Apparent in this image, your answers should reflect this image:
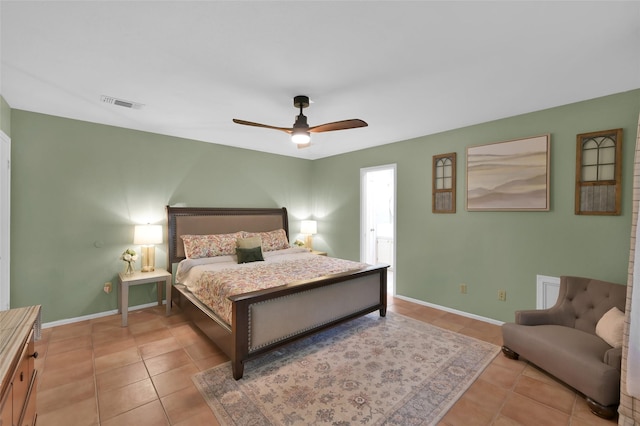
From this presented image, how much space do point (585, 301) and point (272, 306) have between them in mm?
2911

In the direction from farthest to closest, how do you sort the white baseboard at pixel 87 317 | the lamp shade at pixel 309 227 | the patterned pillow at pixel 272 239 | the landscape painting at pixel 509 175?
the lamp shade at pixel 309 227, the patterned pillow at pixel 272 239, the white baseboard at pixel 87 317, the landscape painting at pixel 509 175

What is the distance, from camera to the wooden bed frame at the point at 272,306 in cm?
244

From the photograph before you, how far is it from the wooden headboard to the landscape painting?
3.24 meters

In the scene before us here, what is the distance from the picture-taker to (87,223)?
3609 mm

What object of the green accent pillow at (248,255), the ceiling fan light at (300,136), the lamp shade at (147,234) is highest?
the ceiling fan light at (300,136)

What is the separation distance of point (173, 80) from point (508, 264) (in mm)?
4077

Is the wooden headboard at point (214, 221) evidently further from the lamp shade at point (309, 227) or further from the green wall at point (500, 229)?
the green wall at point (500, 229)

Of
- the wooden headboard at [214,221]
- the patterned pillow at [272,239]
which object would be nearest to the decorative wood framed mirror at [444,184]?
the patterned pillow at [272,239]

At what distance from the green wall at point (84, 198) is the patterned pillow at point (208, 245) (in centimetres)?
51

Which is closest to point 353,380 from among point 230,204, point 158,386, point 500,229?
point 158,386

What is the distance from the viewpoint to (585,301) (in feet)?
8.75

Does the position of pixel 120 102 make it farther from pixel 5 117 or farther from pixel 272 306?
pixel 272 306

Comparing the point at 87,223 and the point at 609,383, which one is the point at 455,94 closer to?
the point at 609,383

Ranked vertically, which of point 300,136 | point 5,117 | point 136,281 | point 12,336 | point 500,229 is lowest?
point 136,281
